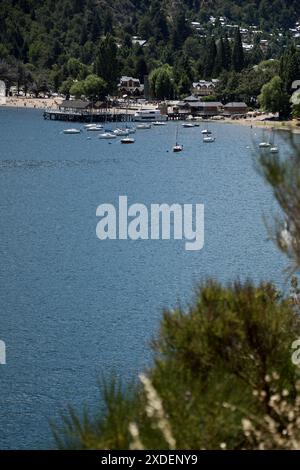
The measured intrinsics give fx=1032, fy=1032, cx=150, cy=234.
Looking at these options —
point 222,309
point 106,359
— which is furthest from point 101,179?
point 222,309

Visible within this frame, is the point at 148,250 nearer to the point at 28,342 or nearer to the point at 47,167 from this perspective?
the point at 28,342

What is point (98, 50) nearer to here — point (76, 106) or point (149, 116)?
point (76, 106)

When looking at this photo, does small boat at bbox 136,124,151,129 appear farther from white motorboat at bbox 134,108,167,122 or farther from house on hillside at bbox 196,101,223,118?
house on hillside at bbox 196,101,223,118

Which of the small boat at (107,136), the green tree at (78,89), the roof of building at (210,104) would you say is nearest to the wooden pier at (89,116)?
the roof of building at (210,104)

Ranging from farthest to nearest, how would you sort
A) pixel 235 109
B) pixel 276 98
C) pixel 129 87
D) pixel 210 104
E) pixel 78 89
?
1. pixel 129 87
2. pixel 78 89
3. pixel 210 104
4. pixel 235 109
5. pixel 276 98

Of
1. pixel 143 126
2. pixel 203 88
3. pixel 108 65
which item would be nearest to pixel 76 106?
pixel 108 65

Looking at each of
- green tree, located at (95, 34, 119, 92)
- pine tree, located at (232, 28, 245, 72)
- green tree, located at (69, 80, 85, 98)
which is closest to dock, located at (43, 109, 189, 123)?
green tree, located at (69, 80, 85, 98)

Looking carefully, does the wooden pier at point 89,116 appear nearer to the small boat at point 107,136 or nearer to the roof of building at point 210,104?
the roof of building at point 210,104

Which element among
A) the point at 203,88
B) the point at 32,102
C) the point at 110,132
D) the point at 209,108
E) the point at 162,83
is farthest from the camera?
the point at 32,102
